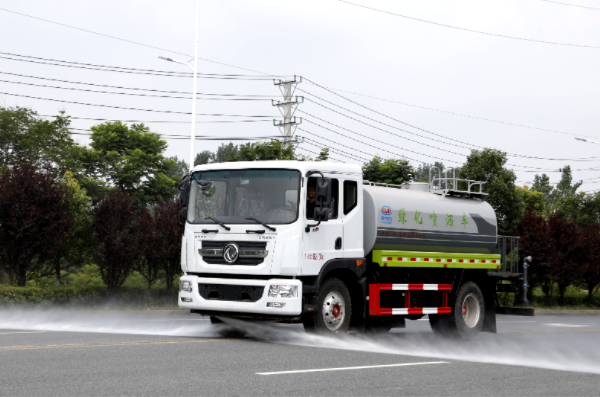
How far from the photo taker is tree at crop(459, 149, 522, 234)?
36.2 metres

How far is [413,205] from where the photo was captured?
14.1m

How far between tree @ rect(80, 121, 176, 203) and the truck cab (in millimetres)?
40912

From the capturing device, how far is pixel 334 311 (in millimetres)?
12109

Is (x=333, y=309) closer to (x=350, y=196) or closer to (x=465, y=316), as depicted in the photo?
(x=350, y=196)

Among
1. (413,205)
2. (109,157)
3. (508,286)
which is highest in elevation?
(109,157)

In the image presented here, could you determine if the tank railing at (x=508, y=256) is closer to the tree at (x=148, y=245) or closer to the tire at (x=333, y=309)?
the tire at (x=333, y=309)

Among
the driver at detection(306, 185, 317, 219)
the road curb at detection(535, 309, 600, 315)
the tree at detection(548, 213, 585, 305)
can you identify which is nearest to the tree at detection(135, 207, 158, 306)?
the driver at detection(306, 185, 317, 219)

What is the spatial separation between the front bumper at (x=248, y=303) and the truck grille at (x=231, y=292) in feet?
0.18

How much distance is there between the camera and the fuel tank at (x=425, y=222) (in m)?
13.2

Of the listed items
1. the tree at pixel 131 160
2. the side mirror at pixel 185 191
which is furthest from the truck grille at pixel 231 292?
the tree at pixel 131 160

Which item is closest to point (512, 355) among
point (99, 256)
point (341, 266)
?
point (341, 266)

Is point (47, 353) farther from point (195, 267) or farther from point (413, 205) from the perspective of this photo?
point (413, 205)

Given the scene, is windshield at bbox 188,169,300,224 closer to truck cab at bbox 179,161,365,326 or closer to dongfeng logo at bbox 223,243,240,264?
truck cab at bbox 179,161,365,326

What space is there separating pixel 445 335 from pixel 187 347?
6.62 metres
